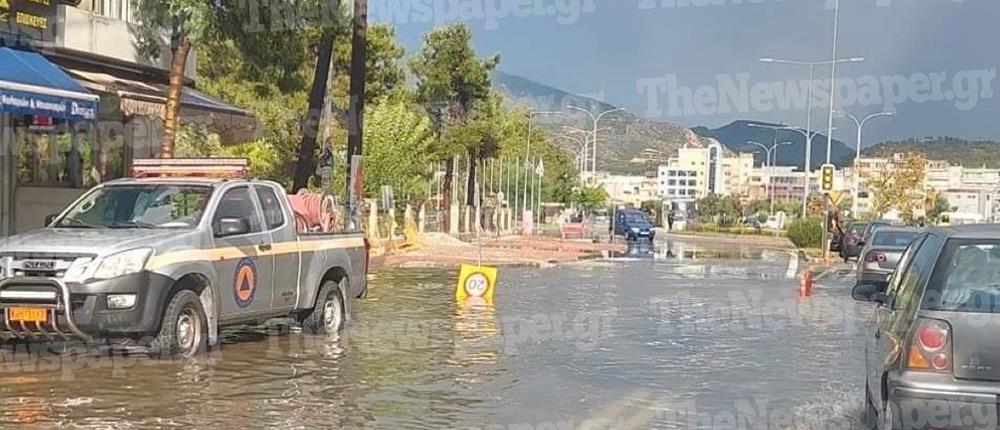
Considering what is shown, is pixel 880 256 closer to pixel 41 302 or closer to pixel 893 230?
pixel 893 230

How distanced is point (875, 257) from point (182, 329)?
1528cm

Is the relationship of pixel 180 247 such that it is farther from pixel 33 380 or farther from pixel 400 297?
pixel 400 297

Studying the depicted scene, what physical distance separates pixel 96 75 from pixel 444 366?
9691mm

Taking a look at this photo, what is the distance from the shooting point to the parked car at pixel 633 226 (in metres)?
56.6

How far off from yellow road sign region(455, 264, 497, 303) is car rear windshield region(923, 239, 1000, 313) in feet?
44.1

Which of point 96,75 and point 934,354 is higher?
point 96,75

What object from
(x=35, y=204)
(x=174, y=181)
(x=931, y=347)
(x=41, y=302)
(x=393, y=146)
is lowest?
(x=41, y=302)

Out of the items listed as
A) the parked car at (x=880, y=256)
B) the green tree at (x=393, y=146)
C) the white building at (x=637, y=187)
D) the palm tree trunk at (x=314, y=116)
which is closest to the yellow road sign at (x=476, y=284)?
the palm tree trunk at (x=314, y=116)

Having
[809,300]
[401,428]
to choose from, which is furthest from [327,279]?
[809,300]

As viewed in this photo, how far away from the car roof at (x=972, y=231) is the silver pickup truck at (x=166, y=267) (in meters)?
6.63

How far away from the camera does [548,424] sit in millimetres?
8953

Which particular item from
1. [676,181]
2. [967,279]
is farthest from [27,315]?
[676,181]

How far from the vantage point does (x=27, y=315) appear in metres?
10.3

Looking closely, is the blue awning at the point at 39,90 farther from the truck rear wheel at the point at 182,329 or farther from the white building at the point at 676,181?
the white building at the point at 676,181
